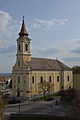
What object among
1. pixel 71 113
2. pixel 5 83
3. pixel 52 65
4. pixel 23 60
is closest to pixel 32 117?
pixel 71 113

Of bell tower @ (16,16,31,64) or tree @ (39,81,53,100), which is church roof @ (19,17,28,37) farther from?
tree @ (39,81,53,100)

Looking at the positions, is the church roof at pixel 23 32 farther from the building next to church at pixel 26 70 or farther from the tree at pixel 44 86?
the tree at pixel 44 86

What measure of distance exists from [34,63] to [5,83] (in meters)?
34.8

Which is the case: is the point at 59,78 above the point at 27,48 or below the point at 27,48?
below

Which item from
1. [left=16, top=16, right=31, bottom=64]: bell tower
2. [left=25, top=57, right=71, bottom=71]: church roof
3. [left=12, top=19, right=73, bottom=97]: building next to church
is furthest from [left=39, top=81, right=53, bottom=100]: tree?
[left=16, top=16, right=31, bottom=64]: bell tower

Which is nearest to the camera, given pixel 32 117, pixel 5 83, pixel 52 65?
pixel 32 117

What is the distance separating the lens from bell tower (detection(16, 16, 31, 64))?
5801 cm

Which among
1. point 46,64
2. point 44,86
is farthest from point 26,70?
point 46,64

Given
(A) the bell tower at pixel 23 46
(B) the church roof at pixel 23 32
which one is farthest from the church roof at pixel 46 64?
(B) the church roof at pixel 23 32

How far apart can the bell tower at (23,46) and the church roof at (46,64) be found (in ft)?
4.92

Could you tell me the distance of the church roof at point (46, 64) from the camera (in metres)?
58.8

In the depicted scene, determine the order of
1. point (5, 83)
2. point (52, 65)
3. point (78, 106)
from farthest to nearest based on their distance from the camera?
1. point (5, 83)
2. point (52, 65)
3. point (78, 106)

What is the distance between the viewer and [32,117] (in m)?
33.9

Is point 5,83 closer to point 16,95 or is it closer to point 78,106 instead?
point 16,95
